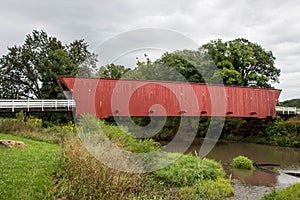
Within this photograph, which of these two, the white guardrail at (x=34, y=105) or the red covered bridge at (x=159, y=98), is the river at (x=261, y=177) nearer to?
the red covered bridge at (x=159, y=98)

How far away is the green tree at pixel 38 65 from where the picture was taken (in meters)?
28.9

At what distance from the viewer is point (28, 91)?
31109 millimetres

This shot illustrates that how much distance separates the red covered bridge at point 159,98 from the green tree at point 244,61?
4.42m

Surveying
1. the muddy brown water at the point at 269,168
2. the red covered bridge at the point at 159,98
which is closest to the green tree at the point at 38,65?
the red covered bridge at the point at 159,98

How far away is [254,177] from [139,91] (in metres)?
10.3

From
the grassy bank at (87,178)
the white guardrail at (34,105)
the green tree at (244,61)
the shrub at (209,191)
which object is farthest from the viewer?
the green tree at (244,61)

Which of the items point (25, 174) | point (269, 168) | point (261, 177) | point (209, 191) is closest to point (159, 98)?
point (269, 168)

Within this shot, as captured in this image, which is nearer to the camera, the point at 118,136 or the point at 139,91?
the point at 118,136

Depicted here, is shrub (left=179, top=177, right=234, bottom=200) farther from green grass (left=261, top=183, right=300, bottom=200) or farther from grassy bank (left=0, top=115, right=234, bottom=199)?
green grass (left=261, top=183, right=300, bottom=200)

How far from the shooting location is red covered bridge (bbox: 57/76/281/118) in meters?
17.8

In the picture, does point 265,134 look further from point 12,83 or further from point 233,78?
point 12,83

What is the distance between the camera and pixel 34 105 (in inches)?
683

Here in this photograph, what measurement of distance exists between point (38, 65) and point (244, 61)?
21.0 m

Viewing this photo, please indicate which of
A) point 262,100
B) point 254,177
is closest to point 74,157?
point 254,177
